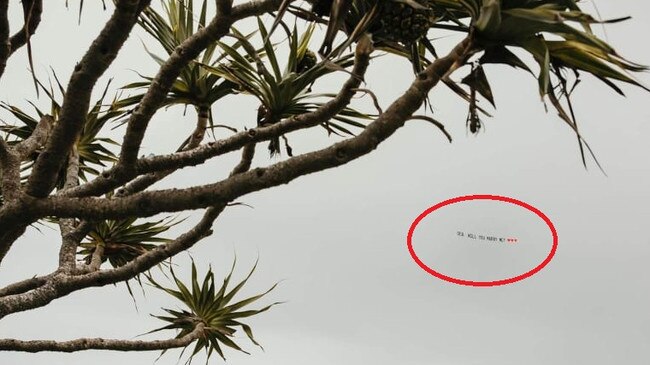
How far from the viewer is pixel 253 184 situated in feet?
11.3

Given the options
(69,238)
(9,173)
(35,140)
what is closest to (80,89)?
(9,173)

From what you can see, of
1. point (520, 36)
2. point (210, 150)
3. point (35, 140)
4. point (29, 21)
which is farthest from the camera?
point (35, 140)

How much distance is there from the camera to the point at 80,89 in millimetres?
3684

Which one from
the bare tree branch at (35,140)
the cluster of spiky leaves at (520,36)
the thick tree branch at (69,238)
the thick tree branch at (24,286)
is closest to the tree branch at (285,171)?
the cluster of spiky leaves at (520,36)

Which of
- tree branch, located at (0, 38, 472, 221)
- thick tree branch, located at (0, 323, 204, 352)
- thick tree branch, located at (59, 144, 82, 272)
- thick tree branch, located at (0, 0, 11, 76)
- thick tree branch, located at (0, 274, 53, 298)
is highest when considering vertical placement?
thick tree branch, located at (0, 0, 11, 76)

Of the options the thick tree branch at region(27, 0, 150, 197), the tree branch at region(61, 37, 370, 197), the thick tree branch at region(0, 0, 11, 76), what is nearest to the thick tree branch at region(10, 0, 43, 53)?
the thick tree branch at region(0, 0, 11, 76)

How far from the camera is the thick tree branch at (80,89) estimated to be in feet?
11.4

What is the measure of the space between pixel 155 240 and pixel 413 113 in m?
4.35

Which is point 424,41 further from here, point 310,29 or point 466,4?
point 310,29

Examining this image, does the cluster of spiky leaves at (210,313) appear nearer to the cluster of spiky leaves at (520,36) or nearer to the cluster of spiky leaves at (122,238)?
the cluster of spiky leaves at (122,238)

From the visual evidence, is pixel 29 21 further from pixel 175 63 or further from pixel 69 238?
pixel 69 238

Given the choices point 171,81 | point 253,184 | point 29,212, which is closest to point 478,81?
point 253,184

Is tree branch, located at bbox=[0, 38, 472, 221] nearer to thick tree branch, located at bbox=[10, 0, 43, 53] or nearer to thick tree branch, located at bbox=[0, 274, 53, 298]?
thick tree branch, located at bbox=[10, 0, 43, 53]

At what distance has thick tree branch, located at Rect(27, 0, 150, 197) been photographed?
3.46m
